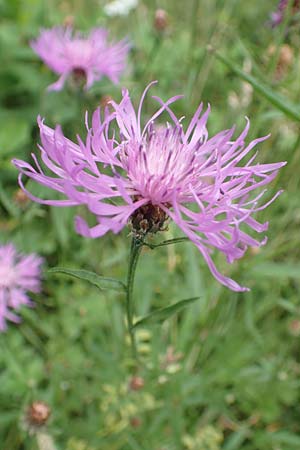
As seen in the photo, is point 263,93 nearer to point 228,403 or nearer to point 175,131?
point 175,131

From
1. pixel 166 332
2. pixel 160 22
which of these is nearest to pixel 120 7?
pixel 160 22

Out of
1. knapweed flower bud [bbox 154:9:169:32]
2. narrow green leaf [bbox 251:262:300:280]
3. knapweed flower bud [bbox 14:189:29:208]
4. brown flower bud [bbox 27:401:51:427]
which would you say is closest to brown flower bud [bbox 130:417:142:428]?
brown flower bud [bbox 27:401:51:427]

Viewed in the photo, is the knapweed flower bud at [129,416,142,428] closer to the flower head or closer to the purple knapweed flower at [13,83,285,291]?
the purple knapweed flower at [13,83,285,291]

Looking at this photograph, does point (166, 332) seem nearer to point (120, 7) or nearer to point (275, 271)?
point (275, 271)

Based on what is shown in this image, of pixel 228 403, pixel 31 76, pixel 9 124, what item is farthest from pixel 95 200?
pixel 31 76

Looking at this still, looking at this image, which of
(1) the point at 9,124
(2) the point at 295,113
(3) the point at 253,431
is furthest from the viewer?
(1) the point at 9,124

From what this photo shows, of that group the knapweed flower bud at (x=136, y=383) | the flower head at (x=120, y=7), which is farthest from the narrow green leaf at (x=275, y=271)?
the flower head at (x=120, y=7)
